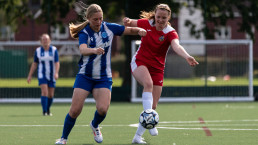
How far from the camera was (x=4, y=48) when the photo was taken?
17297 mm

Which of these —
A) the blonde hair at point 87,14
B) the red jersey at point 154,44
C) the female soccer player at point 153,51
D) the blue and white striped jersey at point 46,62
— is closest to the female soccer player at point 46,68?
the blue and white striped jersey at point 46,62

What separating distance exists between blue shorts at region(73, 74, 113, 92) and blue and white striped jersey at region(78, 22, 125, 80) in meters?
0.04

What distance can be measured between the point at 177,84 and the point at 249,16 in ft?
13.4

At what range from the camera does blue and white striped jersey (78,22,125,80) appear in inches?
275

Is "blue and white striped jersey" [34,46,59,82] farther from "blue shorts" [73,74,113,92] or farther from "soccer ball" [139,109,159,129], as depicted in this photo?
"soccer ball" [139,109,159,129]

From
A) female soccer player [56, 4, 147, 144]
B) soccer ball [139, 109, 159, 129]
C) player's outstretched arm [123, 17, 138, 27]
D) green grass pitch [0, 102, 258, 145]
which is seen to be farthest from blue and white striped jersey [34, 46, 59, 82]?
soccer ball [139, 109, 159, 129]

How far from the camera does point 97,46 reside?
23.1 ft

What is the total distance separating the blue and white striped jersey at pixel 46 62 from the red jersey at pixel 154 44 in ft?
16.7

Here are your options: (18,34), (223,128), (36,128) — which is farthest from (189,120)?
(18,34)

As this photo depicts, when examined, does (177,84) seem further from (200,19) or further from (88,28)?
(88,28)

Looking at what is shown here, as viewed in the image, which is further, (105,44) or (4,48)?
(4,48)

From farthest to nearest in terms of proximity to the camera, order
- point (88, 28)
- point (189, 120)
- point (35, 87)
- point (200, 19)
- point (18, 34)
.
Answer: point (18, 34), point (200, 19), point (35, 87), point (189, 120), point (88, 28)

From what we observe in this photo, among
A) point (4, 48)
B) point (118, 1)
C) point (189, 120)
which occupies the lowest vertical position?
point (189, 120)

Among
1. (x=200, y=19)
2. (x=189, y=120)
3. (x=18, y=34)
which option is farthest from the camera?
(x=18, y=34)
